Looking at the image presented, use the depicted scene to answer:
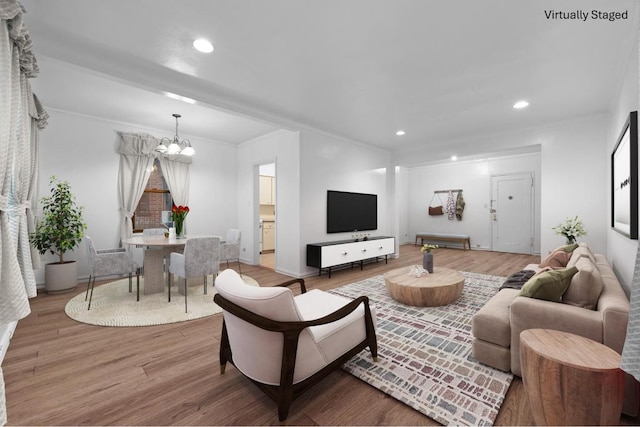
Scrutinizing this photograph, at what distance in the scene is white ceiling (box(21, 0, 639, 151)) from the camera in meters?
2.04

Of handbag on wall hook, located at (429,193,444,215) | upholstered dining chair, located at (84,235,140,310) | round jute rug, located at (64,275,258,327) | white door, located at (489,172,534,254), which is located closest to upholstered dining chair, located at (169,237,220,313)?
round jute rug, located at (64,275,258,327)

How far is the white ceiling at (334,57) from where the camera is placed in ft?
6.69

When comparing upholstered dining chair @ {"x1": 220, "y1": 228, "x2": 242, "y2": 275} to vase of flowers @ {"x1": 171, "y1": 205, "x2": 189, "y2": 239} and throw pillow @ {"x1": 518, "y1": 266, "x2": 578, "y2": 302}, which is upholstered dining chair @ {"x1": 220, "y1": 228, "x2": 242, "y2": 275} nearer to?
vase of flowers @ {"x1": 171, "y1": 205, "x2": 189, "y2": 239}

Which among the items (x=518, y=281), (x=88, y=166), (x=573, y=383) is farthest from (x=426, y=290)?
(x=88, y=166)

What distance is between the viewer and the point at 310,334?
1.63m

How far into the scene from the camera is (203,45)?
8.04ft

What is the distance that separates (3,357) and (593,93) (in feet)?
21.6

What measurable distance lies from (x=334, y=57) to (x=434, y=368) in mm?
2790

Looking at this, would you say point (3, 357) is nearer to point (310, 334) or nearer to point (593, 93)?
point (310, 334)

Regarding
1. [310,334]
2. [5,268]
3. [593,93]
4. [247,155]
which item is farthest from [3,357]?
[593,93]

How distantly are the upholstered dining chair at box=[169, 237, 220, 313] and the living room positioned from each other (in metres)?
1.64

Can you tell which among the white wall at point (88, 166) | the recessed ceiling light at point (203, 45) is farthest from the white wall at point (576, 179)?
the white wall at point (88, 166)

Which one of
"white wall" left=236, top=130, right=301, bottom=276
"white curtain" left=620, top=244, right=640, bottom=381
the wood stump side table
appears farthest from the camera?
"white wall" left=236, top=130, right=301, bottom=276

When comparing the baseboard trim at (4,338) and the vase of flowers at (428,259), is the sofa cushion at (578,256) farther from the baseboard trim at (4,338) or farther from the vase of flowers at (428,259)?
the baseboard trim at (4,338)
